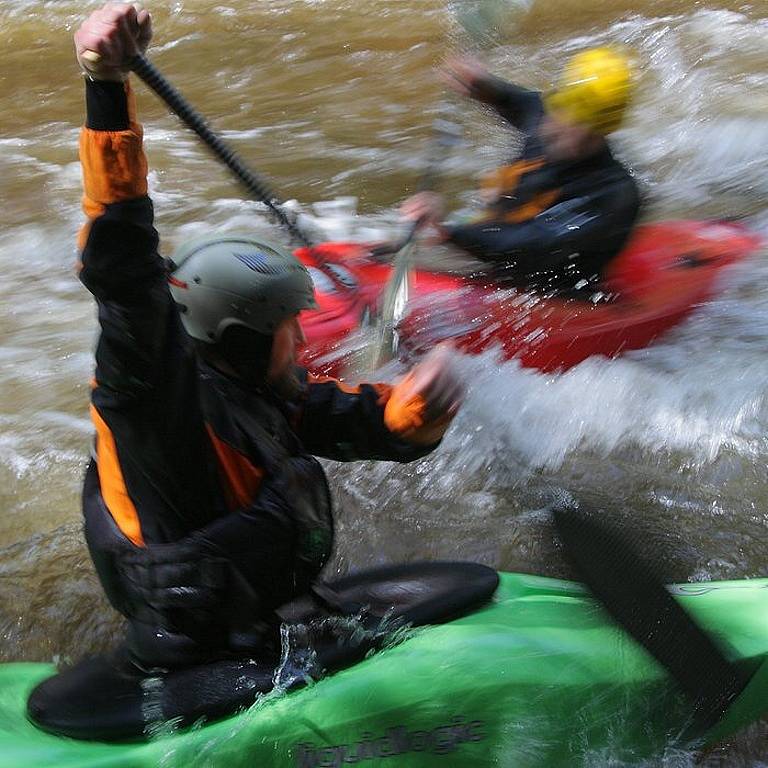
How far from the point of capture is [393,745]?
189 cm

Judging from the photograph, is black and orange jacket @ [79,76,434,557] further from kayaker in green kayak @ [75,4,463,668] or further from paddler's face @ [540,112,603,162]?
paddler's face @ [540,112,603,162]

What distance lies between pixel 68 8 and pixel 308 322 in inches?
290

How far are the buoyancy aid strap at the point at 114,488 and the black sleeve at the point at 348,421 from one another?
459mm

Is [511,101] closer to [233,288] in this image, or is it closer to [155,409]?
[233,288]

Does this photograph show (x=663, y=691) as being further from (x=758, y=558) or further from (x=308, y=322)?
(x=308, y=322)

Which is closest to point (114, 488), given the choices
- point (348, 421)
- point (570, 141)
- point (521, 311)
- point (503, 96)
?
point (348, 421)

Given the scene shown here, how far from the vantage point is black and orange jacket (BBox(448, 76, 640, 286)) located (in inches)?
145

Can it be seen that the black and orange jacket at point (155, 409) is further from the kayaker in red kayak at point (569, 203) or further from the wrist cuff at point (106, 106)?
the kayaker in red kayak at point (569, 203)

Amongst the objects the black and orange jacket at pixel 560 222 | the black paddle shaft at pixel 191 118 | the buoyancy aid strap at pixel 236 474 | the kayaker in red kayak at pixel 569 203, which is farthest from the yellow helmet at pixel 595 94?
the buoyancy aid strap at pixel 236 474

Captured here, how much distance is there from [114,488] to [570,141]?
2.55 m

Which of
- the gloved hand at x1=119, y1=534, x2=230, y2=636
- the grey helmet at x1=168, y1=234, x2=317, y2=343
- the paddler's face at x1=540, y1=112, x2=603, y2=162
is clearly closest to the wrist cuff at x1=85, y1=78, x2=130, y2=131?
the grey helmet at x1=168, y1=234, x2=317, y2=343

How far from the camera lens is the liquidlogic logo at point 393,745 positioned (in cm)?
184

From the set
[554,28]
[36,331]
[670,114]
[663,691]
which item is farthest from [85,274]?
[554,28]

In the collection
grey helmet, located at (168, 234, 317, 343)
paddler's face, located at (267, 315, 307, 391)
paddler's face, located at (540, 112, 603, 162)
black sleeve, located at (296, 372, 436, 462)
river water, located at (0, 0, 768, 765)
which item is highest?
grey helmet, located at (168, 234, 317, 343)
